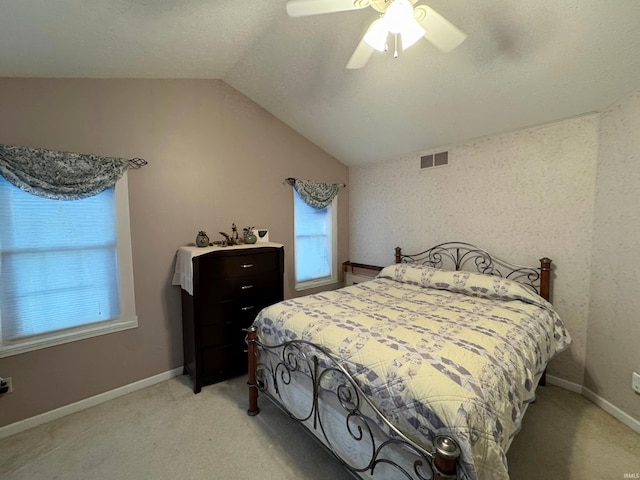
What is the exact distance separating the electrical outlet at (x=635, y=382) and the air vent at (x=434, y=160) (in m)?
2.22

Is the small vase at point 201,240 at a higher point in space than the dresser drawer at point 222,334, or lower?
higher

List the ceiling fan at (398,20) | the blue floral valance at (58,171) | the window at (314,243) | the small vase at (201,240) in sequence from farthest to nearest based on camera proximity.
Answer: the window at (314,243) < the small vase at (201,240) < the blue floral valance at (58,171) < the ceiling fan at (398,20)

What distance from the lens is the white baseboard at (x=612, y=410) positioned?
1878 mm

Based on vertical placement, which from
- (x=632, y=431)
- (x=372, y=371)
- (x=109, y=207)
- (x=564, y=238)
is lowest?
(x=632, y=431)

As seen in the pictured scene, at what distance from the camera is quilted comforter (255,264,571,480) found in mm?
1033

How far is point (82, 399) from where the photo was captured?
85.0 inches

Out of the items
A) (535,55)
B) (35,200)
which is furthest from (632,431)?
(35,200)

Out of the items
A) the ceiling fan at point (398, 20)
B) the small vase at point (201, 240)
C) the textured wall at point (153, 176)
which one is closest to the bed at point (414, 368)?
the small vase at point (201, 240)

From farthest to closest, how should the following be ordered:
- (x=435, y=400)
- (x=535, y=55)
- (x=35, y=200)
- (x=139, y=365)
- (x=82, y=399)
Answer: (x=139, y=365), (x=82, y=399), (x=35, y=200), (x=535, y=55), (x=435, y=400)

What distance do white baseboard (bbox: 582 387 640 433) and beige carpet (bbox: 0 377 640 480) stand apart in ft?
0.14

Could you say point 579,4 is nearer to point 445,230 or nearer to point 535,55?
point 535,55

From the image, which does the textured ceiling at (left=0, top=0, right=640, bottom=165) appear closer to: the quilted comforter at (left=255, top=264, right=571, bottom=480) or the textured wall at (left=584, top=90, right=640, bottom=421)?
the textured wall at (left=584, top=90, right=640, bottom=421)

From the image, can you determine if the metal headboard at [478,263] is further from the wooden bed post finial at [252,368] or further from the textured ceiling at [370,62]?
the wooden bed post finial at [252,368]

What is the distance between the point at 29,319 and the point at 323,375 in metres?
2.16
